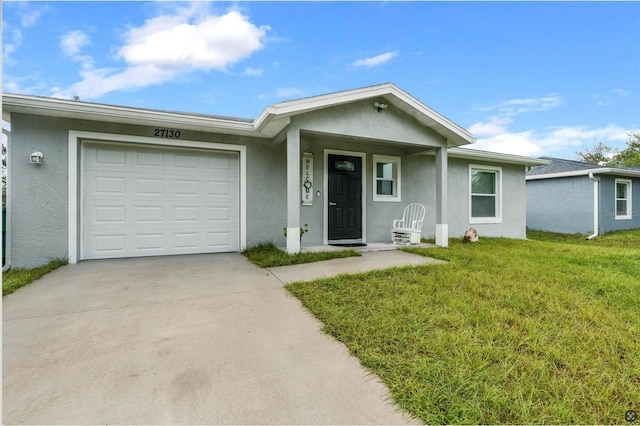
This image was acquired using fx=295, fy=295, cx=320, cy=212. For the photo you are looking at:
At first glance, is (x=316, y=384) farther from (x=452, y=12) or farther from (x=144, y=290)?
(x=452, y=12)

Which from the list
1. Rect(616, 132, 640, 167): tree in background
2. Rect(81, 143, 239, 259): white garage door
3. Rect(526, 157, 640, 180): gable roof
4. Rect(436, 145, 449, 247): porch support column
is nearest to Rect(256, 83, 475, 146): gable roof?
Rect(436, 145, 449, 247): porch support column

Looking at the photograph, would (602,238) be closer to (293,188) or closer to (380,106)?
(380,106)

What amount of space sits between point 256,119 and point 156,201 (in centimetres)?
244

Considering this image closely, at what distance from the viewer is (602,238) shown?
9.87 metres

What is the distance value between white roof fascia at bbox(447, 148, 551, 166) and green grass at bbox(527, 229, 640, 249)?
312 centimetres

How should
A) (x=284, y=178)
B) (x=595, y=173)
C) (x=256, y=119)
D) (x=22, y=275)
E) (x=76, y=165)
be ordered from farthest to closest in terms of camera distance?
(x=595, y=173) → (x=284, y=178) → (x=256, y=119) → (x=76, y=165) → (x=22, y=275)

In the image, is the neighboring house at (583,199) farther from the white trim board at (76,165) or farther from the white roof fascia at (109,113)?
the white trim board at (76,165)

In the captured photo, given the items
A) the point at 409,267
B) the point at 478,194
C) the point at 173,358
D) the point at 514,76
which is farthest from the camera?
the point at 514,76

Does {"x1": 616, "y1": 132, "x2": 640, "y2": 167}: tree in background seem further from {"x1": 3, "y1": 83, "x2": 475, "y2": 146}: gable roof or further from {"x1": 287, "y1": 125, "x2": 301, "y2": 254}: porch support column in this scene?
{"x1": 287, "y1": 125, "x2": 301, "y2": 254}: porch support column

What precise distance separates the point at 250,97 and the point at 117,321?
9.34 meters

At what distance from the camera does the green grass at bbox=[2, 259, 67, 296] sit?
11.6ft

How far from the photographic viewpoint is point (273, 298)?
3182 mm

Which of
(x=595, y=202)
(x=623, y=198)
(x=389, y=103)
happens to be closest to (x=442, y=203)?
(x=389, y=103)

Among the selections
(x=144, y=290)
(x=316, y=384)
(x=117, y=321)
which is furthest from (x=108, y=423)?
(x=144, y=290)
